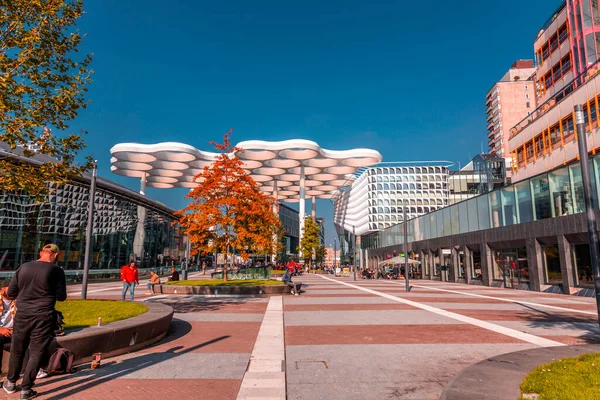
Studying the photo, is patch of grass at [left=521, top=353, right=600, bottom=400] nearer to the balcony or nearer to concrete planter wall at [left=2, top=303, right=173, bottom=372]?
concrete planter wall at [left=2, top=303, right=173, bottom=372]

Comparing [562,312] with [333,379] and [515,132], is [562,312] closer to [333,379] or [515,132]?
[333,379]

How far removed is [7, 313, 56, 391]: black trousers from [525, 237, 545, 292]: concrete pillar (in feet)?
83.5

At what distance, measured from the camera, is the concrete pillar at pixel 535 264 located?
23234mm

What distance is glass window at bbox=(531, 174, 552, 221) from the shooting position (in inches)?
894

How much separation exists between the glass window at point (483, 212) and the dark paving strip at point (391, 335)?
2125 cm

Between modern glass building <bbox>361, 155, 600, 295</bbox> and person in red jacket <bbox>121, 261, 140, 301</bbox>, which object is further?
modern glass building <bbox>361, 155, 600, 295</bbox>

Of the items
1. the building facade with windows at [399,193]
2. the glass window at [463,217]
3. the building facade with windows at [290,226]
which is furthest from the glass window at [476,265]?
the building facade with windows at [290,226]

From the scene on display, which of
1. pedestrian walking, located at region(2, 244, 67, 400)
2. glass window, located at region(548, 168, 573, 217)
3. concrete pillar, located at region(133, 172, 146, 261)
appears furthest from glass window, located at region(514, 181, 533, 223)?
concrete pillar, located at region(133, 172, 146, 261)

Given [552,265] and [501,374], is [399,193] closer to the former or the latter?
[552,265]

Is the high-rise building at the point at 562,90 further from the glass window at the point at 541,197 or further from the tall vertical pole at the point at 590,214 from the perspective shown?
the tall vertical pole at the point at 590,214

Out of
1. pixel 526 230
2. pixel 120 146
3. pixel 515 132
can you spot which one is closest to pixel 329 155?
pixel 120 146

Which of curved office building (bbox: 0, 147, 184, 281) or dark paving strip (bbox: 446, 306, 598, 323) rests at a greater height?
curved office building (bbox: 0, 147, 184, 281)

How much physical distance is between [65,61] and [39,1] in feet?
4.97

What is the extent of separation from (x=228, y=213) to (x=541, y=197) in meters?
18.6
